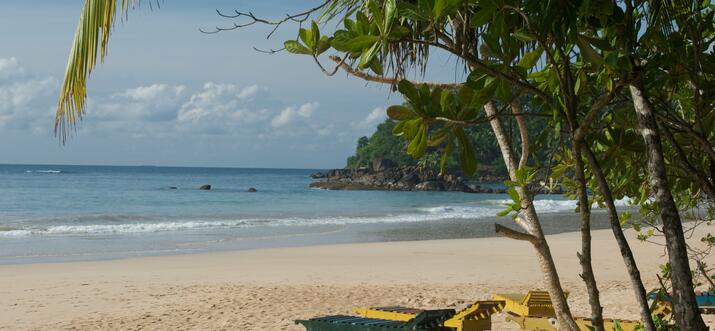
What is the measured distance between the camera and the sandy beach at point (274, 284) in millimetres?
7289

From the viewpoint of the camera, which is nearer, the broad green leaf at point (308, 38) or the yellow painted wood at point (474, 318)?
the broad green leaf at point (308, 38)

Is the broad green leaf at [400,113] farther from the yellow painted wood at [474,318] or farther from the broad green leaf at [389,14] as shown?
the yellow painted wood at [474,318]

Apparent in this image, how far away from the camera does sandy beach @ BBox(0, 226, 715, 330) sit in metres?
7.29

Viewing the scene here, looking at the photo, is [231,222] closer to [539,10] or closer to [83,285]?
[83,285]

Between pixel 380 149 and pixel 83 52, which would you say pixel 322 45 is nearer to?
pixel 83 52

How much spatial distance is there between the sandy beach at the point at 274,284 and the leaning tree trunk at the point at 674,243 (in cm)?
427

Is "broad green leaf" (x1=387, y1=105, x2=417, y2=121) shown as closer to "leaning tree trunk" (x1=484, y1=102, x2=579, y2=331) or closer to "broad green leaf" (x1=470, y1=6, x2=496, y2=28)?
"broad green leaf" (x1=470, y1=6, x2=496, y2=28)

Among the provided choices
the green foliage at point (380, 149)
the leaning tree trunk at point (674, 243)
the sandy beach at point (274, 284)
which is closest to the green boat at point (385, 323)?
the leaning tree trunk at point (674, 243)

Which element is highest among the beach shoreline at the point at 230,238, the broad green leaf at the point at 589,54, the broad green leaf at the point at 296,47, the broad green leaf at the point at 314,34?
the broad green leaf at the point at 314,34

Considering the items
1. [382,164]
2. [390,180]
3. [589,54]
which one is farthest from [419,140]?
[382,164]

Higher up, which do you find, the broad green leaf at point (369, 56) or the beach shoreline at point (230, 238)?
the broad green leaf at point (369, 56)

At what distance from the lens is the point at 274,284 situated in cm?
955

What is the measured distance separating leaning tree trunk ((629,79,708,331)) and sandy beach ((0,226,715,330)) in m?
4.27

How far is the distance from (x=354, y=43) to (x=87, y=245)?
14.6 m
